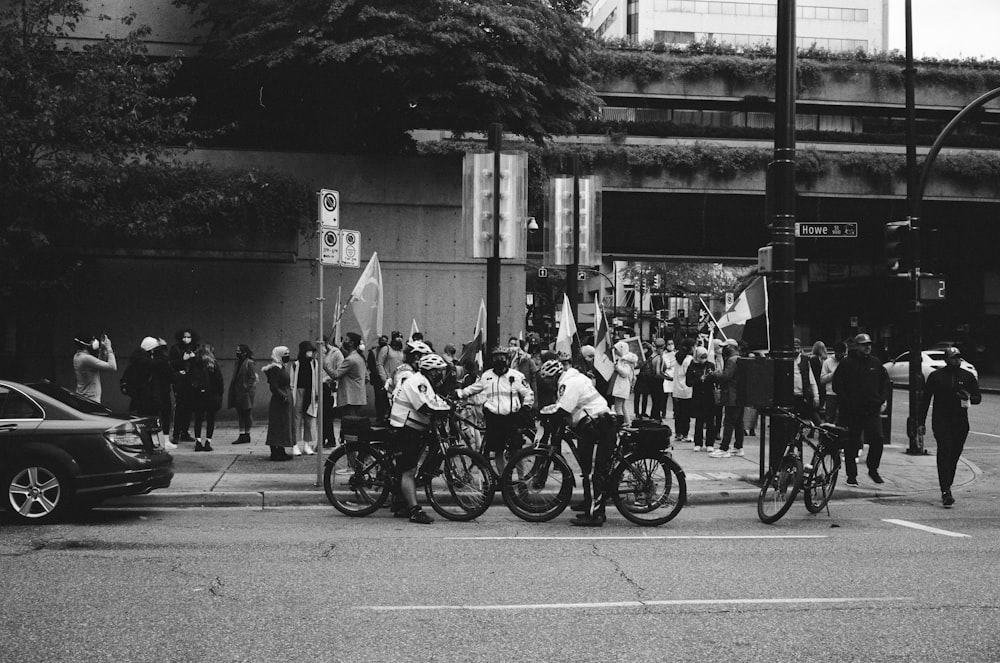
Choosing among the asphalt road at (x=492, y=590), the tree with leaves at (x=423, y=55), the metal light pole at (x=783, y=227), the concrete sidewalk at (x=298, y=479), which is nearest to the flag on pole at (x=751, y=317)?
the metal light pole at (x=783, y=227)

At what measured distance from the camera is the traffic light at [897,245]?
55.1ft

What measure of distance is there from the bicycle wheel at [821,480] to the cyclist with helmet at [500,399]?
3319 millimetres

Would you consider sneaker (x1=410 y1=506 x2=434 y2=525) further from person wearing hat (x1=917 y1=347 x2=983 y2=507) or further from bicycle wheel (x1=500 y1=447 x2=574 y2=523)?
person wearing hat (x1=917 y1=347 x2=983 y2=507)

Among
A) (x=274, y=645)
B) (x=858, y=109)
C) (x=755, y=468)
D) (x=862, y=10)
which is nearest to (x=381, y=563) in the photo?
(x=274, y=645)

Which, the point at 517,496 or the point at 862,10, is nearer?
the point at 517,496

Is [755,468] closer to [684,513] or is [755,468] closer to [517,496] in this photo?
[684,513]

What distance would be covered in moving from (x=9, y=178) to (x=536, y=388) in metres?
9.04

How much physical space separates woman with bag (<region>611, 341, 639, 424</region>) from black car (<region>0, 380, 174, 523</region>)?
856 centimetres

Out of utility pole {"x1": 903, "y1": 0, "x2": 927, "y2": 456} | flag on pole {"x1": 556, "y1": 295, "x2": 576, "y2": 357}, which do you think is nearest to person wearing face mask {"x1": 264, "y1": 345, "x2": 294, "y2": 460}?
flag on pole {"x1": 556, "y1": 295, "x2": 576, "y2": 357}

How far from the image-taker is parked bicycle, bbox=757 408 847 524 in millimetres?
10797

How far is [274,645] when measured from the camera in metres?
5.84

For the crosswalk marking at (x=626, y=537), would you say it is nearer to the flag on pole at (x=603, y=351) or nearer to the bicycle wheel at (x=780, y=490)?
the bicycle wheel at (x=780, y=490)

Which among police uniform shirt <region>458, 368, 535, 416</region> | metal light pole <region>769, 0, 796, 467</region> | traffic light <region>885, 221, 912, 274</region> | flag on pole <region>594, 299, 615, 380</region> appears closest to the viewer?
police uniform shirt <region>458, 368, 535, 416</region>

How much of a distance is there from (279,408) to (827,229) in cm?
793
